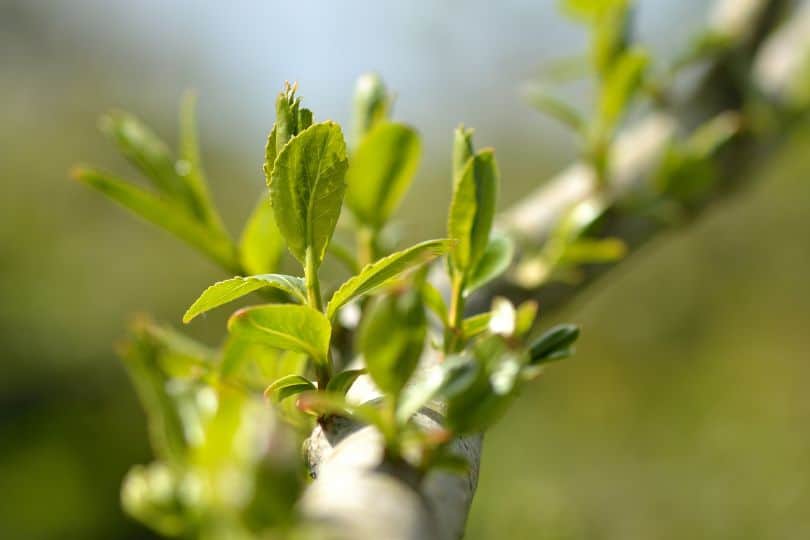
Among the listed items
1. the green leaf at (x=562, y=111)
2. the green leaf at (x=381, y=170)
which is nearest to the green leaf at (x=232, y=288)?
the green leaf at (x=381, y=170)

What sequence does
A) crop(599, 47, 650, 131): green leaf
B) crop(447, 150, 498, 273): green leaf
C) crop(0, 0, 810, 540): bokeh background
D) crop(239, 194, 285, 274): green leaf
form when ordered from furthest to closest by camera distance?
crop(0, 0, 810, 540): bokeh background → crop(599, 47, 650, 131): green leaf → crop(239, 194, 285, 274): green leaf → crop(447, 150, 498, 273): green leaf

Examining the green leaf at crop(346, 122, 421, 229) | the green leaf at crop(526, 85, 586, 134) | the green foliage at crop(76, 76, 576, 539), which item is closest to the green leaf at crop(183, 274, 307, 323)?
the green foliage at crop(76, 76, 576, 539)

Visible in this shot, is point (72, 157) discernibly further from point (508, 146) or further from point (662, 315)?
point (662, 315)

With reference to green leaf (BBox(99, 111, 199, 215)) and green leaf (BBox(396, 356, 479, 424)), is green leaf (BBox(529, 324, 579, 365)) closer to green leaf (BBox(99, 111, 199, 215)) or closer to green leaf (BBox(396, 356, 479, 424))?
green leaf (BBox(396, 356, 479, 424))

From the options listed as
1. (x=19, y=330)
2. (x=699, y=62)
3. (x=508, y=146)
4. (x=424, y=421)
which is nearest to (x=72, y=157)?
(x=19, y=330)

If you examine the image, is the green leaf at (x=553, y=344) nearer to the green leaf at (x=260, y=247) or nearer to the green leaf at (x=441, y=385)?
the green leaf at (x=441, y=385)

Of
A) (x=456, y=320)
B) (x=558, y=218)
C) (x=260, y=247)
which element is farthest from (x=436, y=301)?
(x=558, y=218)
